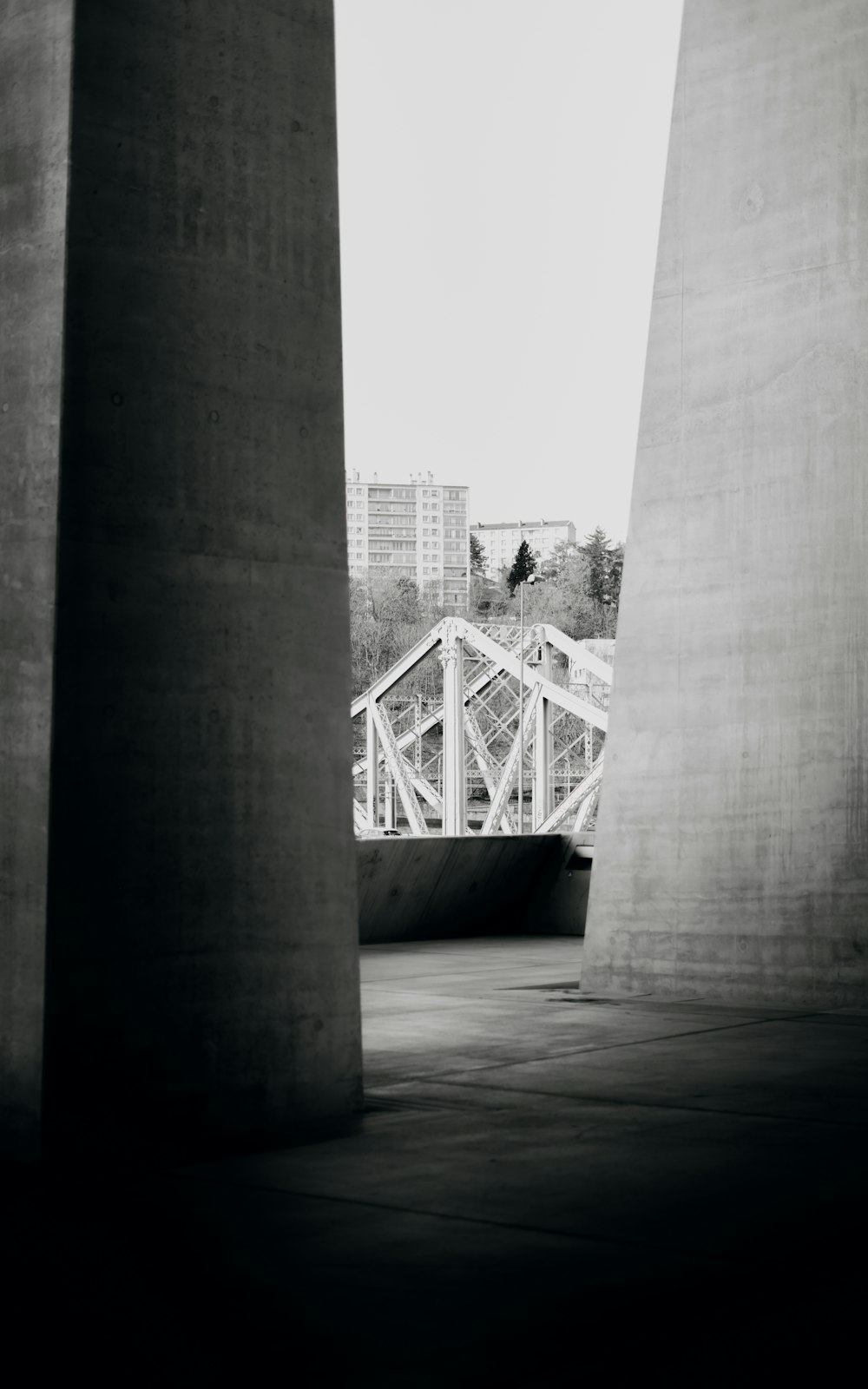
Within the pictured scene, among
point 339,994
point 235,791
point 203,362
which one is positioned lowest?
point 339,994

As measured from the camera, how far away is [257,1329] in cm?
449

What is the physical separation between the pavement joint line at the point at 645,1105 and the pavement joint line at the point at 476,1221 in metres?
1.85

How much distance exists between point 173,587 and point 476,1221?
2964mm

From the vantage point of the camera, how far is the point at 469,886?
2041 centimetres

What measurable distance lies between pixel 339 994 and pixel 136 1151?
136 cm

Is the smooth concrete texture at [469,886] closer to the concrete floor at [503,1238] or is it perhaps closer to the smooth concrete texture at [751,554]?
the smooth concrete texture at [751,554]

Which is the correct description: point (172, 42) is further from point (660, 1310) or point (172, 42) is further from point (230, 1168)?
point (660, 1310)

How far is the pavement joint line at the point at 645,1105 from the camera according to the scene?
24.9 feet

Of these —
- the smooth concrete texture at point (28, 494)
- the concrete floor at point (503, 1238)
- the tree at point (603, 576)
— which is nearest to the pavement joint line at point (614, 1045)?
the concrete floor at point (503, 1238)

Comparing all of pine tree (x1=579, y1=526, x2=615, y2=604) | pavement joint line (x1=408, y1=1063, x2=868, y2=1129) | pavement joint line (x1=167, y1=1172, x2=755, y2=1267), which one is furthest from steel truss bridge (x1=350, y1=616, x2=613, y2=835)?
pine tree (x1=579, y1=526, x2=615, y2=604)

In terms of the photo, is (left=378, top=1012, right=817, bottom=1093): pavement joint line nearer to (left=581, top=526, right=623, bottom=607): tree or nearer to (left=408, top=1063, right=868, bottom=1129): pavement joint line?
(left=408, top=1063, right=868, bottom=1129): pavement joint line

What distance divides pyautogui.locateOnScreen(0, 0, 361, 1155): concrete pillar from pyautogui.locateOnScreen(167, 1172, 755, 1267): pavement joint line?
61 cm

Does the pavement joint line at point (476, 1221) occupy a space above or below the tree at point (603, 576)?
below

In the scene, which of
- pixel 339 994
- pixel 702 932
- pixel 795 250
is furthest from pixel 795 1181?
pixel 795 250
